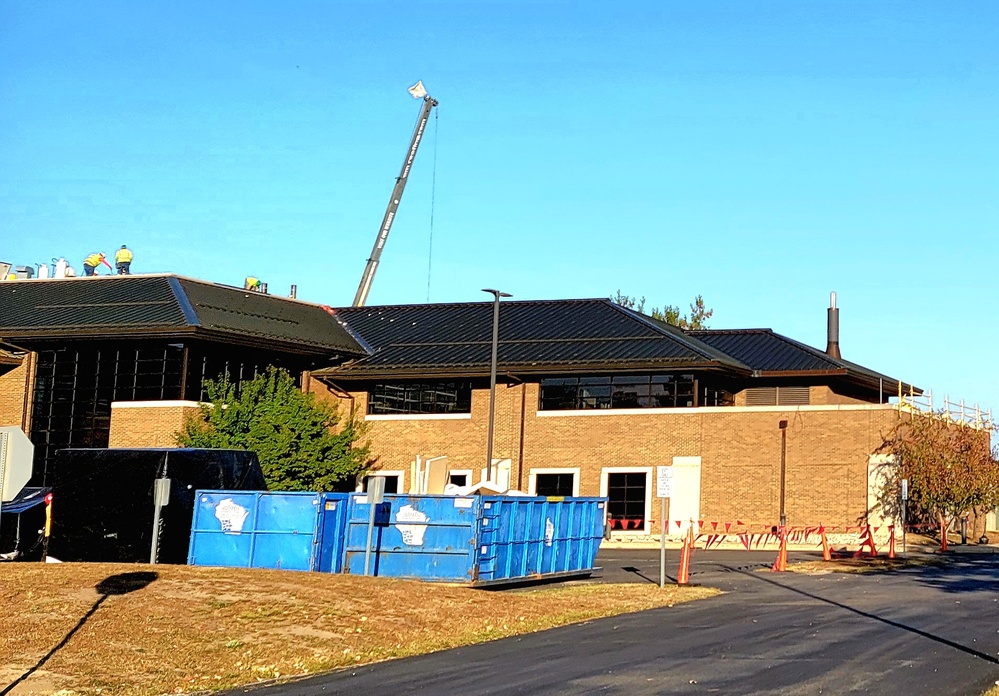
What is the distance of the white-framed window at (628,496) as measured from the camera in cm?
4888

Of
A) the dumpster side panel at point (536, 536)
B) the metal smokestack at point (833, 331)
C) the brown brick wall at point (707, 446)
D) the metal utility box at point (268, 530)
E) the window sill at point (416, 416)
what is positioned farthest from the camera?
the metal smokestack at point (833, 331)

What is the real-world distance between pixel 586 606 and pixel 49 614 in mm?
9281

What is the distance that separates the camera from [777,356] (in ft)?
174

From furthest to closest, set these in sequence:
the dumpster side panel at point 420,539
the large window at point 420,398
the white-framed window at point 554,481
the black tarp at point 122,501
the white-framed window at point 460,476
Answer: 1. the large window at point 420,398
2. the white-framed window at point 460,476
3. the white-framed window at point 554,481
4. the black tarp at point 122,501
5. the dumpster side panel at point 420,539

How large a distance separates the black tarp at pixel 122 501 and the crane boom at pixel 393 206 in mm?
43839

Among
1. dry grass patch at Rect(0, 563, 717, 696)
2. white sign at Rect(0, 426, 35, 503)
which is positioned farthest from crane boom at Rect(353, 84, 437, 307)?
white sign at Rect(0, 426, 35, 503)

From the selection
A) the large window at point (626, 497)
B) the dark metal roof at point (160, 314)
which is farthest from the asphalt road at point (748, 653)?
the dark metal roof at point (160, 314)

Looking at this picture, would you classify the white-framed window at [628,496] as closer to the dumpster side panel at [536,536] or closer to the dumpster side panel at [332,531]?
the dumpster side panel at [536,536]

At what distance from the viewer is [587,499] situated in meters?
31.5

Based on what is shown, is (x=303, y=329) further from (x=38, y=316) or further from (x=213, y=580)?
(x=213, y=580)

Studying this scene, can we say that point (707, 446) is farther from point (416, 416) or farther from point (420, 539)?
point (420, 539)

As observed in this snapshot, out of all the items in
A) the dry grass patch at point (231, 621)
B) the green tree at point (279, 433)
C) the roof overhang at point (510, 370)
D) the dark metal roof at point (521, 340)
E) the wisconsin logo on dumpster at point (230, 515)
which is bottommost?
the dry grass patch at point (231, 621)

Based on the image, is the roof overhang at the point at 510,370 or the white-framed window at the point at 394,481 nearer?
the roof overhang at the point at 510,370

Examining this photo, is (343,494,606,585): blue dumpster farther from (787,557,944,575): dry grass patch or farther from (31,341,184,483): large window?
(31,341,184,483): large window
